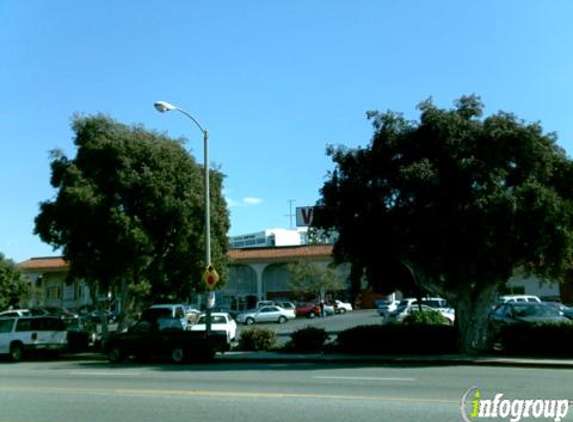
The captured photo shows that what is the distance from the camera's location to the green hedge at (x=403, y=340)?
20766 mm

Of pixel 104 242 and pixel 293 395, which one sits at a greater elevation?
pixel 104 242

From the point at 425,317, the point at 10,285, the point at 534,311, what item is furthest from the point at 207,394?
the point at 10,285

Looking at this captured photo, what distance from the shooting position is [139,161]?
26312mm

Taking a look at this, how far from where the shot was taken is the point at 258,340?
78.9 ft

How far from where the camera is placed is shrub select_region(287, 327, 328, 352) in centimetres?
2266

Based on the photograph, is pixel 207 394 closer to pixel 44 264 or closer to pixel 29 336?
pixel 29 336

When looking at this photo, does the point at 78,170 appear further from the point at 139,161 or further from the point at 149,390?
the point at 149,390

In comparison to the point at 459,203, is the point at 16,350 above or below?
below

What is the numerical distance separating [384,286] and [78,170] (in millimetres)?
12713

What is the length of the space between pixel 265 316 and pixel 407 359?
97.5 ft

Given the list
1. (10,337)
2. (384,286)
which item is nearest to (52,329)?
(10,337)

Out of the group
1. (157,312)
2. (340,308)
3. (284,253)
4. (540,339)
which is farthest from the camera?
(284,253)

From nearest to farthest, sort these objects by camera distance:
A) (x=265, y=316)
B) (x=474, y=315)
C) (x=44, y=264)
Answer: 1. (x=474, y=315)
2. (x=265, y=316)
3. (x=44, y=264)

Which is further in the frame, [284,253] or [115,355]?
[284,253]
